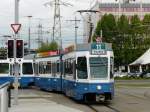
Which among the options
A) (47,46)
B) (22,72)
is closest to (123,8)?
(47,46)

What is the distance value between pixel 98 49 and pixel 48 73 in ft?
43.2

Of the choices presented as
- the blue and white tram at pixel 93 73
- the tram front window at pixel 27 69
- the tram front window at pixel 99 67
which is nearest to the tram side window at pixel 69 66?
the blue and white tram at pixel 93 73

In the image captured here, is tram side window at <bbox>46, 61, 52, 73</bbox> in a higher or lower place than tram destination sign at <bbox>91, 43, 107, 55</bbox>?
lower

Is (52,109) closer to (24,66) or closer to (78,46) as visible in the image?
(78,46)

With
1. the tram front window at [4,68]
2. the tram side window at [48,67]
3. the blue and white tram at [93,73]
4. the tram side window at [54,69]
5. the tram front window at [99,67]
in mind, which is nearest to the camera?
the blue and white tram at [93,73]

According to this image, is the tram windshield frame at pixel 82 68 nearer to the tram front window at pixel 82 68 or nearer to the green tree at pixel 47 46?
the tram front window at pixel 82 68

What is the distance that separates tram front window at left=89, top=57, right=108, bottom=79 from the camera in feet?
95.6

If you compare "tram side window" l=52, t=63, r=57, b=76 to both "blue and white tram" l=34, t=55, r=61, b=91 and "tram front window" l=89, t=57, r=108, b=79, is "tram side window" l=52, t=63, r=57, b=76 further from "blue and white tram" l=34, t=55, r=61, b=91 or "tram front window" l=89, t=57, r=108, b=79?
"tram front window" l=89, t=57, r=108, b=79

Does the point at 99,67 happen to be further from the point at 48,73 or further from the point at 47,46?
the point at 47,46

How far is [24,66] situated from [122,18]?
196 feet

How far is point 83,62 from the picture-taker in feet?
96.7

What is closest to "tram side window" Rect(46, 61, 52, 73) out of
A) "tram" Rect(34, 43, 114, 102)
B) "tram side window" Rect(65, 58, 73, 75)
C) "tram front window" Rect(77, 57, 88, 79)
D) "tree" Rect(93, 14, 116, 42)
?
"tram side window" Rect(65, 58, 73, 75)

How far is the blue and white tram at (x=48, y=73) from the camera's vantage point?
3884 cm

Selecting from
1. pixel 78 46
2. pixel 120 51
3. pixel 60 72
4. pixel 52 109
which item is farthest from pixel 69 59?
pixel 120 51
